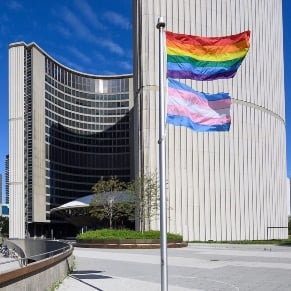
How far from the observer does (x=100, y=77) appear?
124 meters

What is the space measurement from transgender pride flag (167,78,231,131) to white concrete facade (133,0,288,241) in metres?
34.2

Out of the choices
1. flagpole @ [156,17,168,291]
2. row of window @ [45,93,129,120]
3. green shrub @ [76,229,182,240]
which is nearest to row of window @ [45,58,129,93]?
row of window @ [45,93,129,120]

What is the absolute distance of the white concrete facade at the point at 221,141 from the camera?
48.3 m

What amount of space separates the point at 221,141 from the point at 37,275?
41.8 m

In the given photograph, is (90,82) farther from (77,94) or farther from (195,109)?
(195,109)

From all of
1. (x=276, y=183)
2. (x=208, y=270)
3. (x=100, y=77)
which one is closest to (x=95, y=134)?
(x=100, y=77)

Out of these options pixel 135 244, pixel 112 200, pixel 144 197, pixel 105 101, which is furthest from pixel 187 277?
pixel 105 101

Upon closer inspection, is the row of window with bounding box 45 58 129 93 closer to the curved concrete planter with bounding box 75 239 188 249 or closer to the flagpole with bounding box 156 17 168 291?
the curved concrete planter with bounding box 75 239 188 249

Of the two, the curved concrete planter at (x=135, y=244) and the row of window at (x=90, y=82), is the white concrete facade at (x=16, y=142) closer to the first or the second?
the row of window at (x=90, y=82)

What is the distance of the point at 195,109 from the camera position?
458 inches

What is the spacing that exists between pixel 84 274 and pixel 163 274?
23.3 feet

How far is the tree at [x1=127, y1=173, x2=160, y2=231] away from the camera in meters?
43.7

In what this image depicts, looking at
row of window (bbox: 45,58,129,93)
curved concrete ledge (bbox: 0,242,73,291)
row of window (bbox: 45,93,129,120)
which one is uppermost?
row of window (bbox: 45,58,129,93)

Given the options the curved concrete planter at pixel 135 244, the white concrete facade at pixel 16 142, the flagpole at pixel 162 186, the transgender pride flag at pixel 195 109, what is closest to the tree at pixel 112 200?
the curved concrete planter at pixel 135 244
